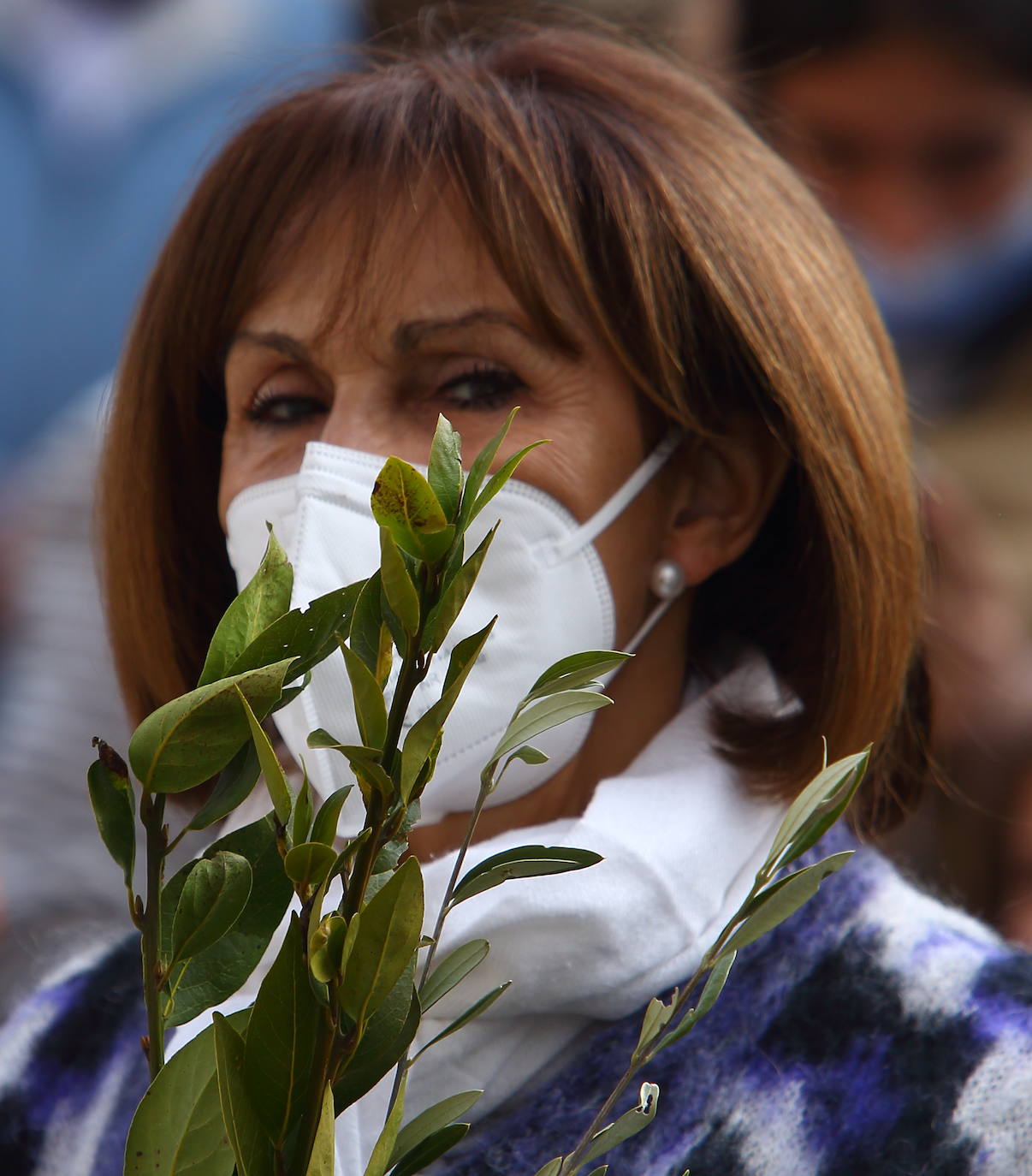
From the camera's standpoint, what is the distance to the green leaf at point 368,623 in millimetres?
539

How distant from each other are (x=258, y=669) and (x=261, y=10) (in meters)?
2.40

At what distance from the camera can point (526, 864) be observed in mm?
612

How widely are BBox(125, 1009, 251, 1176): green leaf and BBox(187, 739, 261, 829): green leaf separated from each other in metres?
0.07

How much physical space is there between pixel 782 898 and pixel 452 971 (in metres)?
0.13

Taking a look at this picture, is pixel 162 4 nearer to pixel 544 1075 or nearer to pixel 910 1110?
pixel 544 1075

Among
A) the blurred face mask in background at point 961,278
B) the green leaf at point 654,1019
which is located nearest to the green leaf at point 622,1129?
the green leaf at point 654,1019

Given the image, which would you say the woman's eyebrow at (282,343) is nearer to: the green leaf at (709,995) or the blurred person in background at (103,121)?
the green leaf at (709,995)

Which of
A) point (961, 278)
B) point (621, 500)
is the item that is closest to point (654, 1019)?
point (621, 500)

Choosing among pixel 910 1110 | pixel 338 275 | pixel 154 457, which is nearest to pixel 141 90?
pixel 154 457

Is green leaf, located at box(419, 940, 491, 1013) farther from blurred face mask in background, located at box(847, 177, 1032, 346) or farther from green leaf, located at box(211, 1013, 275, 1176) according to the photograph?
blurred face mask in background, located at box(847, 177, 1032, 346)

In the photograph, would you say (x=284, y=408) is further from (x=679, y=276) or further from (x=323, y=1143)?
(x=323, y=1143)

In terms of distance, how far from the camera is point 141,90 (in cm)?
265

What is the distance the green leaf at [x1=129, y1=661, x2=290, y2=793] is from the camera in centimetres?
52

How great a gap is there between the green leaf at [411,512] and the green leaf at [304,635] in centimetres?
3
